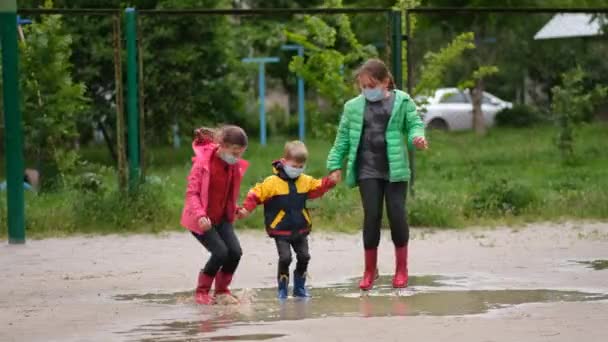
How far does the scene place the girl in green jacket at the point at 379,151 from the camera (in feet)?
33.9

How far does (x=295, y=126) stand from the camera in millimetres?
43344

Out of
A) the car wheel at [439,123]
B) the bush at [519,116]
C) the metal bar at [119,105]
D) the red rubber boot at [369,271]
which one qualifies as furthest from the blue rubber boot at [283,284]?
the car wheel at [439,123]

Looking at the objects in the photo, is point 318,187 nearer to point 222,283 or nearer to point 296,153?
point 296,153

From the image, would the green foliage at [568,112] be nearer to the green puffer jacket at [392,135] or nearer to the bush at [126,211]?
the bush at [126,211]

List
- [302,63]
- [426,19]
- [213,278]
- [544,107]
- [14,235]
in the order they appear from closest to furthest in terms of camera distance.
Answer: [213,278], [14,235], [302,63], [426,19], [544,107]

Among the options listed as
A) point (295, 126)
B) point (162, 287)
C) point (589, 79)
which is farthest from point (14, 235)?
point (295, 126)

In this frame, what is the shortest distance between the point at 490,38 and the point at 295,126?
6097mm

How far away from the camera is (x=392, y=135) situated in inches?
407

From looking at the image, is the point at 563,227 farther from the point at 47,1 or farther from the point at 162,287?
the point at 47,1

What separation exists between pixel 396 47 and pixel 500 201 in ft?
6.17

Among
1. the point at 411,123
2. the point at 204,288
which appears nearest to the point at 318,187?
the point at 411,123

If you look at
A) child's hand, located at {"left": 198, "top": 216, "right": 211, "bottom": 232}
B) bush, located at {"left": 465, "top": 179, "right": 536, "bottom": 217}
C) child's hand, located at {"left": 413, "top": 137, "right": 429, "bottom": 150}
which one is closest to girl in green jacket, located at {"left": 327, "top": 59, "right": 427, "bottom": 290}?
child's hand, located at {"left": 413, "top": 137, "right": 429, "bottom": 150}

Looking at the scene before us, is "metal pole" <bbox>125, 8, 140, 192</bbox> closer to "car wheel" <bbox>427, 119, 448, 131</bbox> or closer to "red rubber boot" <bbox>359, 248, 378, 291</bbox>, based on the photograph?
"red rubber boot" <bbox>359, 248, 378, 291</bbox>

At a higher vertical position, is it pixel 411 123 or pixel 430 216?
pixel 411 123
